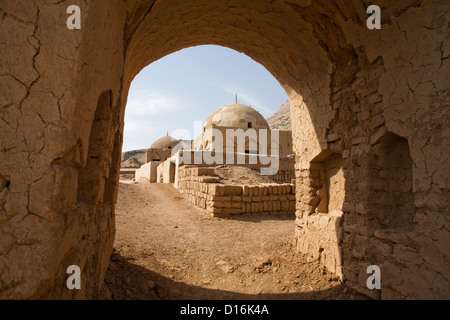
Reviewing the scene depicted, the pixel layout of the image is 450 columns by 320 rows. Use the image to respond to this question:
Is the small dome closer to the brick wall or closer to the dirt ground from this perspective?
the brick wall

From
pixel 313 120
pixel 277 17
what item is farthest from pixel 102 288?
pixel 277 17

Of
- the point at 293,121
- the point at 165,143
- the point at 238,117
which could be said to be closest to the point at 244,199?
the point at 293,121

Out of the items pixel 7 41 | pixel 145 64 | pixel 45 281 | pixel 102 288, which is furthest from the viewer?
pixel 145 64

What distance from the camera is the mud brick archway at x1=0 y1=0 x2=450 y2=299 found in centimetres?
137

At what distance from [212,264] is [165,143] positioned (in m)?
29.9

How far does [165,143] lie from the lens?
32781 mm

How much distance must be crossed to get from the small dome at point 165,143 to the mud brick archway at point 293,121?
28839 mm

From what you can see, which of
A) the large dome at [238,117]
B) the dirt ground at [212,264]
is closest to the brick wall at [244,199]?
the dirt ground at [212,264]

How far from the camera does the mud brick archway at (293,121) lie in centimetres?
137

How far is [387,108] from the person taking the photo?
2844mm

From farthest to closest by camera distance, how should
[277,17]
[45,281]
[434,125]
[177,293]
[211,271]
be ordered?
1. [211,271]
2. [277,17]
3. [177,293]
4. [434,125]
5. [45,281]

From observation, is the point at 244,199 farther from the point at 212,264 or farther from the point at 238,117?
the point at 238,117
